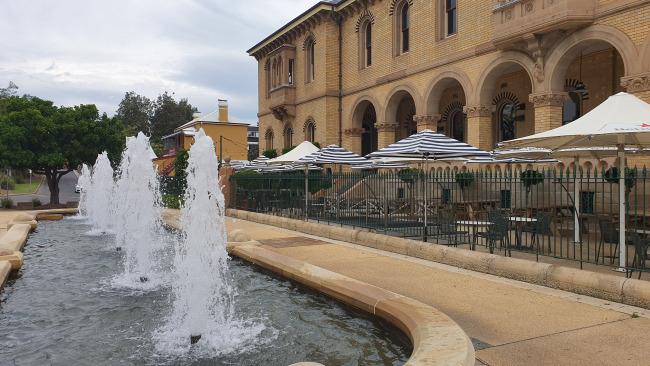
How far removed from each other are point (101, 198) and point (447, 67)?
1536 centimetres

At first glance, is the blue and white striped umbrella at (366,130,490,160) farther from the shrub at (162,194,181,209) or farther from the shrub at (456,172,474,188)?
the shrub at (162,194,181,209)

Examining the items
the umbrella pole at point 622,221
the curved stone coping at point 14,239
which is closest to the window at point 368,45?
the curved stone coping at point 14,239

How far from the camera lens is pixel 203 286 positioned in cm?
629

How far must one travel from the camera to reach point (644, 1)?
12.8 metres

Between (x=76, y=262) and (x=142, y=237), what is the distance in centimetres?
161

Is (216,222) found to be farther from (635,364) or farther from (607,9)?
(607,9)

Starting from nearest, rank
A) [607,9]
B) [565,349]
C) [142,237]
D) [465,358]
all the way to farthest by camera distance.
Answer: [465,358] → [565,349] → [142,237] → [607,9]

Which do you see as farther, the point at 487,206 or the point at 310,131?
the point at 310,131

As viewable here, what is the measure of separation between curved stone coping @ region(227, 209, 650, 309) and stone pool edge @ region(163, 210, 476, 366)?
250 cm

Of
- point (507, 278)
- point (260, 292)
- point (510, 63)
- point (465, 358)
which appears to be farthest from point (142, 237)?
point (510, 63)

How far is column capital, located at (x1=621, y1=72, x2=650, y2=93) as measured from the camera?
12.6 meters

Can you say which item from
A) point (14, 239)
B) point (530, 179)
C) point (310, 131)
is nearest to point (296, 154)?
point (14, 239)

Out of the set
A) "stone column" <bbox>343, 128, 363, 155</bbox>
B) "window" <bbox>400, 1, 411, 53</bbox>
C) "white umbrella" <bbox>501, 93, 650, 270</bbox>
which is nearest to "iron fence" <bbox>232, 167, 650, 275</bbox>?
"white umbrella" <bbox>501, 93, 650, 270</bbox>

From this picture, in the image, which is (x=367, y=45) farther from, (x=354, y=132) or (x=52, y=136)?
(x=52, y=136)
